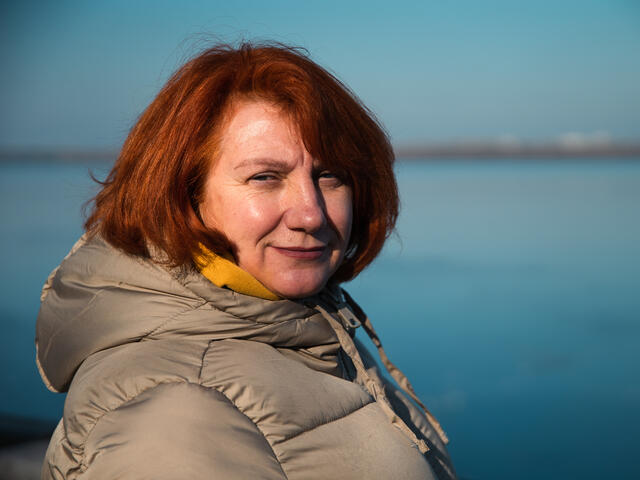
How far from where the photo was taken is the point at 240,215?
1344 millimetres

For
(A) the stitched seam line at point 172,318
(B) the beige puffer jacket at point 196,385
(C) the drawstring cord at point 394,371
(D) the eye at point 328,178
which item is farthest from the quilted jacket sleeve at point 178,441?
(C) the drawstring cord at point 394,371

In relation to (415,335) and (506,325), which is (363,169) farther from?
(506,325)

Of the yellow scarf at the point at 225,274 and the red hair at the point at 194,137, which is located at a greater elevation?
the red hair at the point at 194,137

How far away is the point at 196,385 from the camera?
1.06 m

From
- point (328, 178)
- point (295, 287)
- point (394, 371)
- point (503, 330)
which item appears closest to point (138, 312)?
point (295, 287)

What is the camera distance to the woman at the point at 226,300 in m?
1.04

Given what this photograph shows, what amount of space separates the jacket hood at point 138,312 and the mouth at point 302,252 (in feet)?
0.34

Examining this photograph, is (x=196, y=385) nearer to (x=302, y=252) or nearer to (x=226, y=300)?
(x=226, y=300)

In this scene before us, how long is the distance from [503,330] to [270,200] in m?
4.88

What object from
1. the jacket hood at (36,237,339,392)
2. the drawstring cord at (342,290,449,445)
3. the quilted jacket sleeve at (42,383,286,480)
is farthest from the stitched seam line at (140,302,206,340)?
the drawstring cord at (342,290,449,445)

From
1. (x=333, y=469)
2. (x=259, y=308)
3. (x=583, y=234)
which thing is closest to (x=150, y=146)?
(x=259, y=308)

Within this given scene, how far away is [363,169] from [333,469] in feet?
2.16

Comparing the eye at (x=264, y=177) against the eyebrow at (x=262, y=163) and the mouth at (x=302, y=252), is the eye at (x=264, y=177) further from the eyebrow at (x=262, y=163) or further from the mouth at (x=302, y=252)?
the mouth at (x=302, y=252)

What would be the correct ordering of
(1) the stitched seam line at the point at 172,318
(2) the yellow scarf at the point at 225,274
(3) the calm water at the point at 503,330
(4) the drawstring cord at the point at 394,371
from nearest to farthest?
(1) the stitched seam line at the point at 172,318 < (2) the yellow scarf at the point at 225,274 < (4) the drawstring cord at the point at 394,371 < (3) the calm water at the point at 503,330
